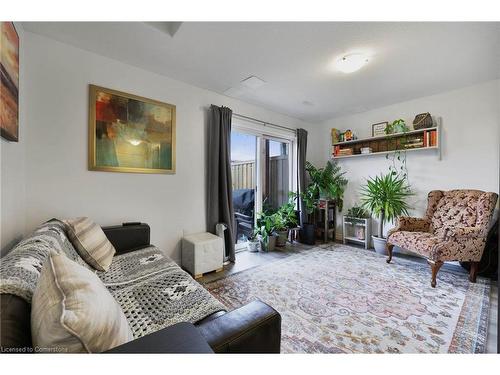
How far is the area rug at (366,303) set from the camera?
1383 mm

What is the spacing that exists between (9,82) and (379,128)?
4215 mm

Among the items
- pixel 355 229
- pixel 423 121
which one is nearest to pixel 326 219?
pixel 355 229

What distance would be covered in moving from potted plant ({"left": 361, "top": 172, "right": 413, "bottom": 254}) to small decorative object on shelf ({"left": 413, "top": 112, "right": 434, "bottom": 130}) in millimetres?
731

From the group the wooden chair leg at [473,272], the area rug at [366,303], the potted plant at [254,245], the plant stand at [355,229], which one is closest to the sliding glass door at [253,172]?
the potted plant at [254,245]

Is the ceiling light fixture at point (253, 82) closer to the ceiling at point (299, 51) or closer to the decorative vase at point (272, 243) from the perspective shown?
the ceiling at point (299, 51)

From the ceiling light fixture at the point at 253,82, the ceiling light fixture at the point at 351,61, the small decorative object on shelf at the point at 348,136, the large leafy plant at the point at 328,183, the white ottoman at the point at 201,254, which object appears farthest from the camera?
the large leafy plant at the point at 328,183

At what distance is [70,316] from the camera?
52 centimetres

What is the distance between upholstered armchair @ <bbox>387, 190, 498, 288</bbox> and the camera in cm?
215

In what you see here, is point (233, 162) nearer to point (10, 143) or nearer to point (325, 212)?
point (325, 212)

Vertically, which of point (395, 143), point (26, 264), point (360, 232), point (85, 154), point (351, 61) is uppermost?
point (351, 61)

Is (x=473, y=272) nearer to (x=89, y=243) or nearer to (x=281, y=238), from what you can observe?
(x=281, y=238)

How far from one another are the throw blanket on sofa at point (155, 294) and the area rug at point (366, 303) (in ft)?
2.10

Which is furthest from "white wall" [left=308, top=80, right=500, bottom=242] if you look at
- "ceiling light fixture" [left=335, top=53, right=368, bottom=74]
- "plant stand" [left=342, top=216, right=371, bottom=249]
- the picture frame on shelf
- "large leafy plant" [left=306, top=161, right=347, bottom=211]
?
"ceiling light fixture" [left=335, top=53, right=368, bottom=74]

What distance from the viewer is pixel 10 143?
4.63 feet
